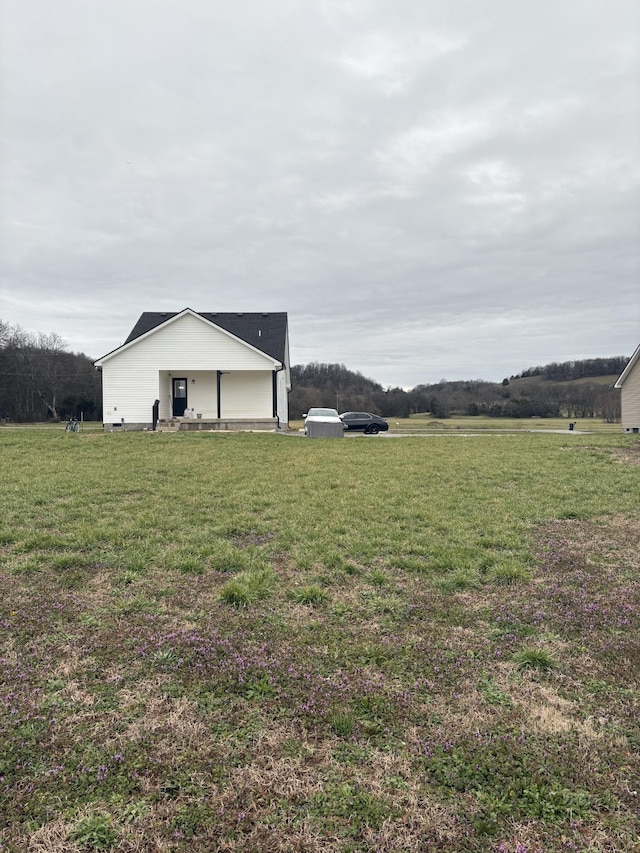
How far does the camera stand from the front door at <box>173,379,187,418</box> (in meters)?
25.4

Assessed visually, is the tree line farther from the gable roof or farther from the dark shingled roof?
the gable roof

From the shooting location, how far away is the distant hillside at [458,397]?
59656mm

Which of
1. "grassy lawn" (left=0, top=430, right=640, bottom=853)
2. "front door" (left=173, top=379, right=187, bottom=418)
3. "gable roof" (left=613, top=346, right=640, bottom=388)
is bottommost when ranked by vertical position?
"grassy lawn" (left=0, top=430, right=640, bottom=853)

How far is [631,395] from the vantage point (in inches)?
1183

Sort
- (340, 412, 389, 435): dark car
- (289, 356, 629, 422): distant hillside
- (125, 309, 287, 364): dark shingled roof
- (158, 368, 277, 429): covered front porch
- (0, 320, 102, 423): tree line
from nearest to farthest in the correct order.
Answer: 1. (158, 368, 277, 429): covered front porch
2. (125, 309, 287, 364): dark shingled roof
3. (340, 412, 389, 435): dark car
4. (0, 320, 102, 423): tree line
5. (289, 356, 629, 422): distant hillside

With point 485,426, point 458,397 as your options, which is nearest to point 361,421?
point 485,426

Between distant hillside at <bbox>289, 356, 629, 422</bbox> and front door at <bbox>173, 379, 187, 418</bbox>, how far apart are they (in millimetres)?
23980

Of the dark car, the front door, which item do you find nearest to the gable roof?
the dark car

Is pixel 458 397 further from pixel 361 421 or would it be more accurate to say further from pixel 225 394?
pixel 225 394

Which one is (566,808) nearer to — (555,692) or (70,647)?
(555,692)

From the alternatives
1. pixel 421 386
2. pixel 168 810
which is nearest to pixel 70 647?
pixel 168 810

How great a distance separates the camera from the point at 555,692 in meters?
2.87

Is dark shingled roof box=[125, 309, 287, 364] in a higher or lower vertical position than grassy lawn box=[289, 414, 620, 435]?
higher

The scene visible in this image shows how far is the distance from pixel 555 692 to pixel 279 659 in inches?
66.8
